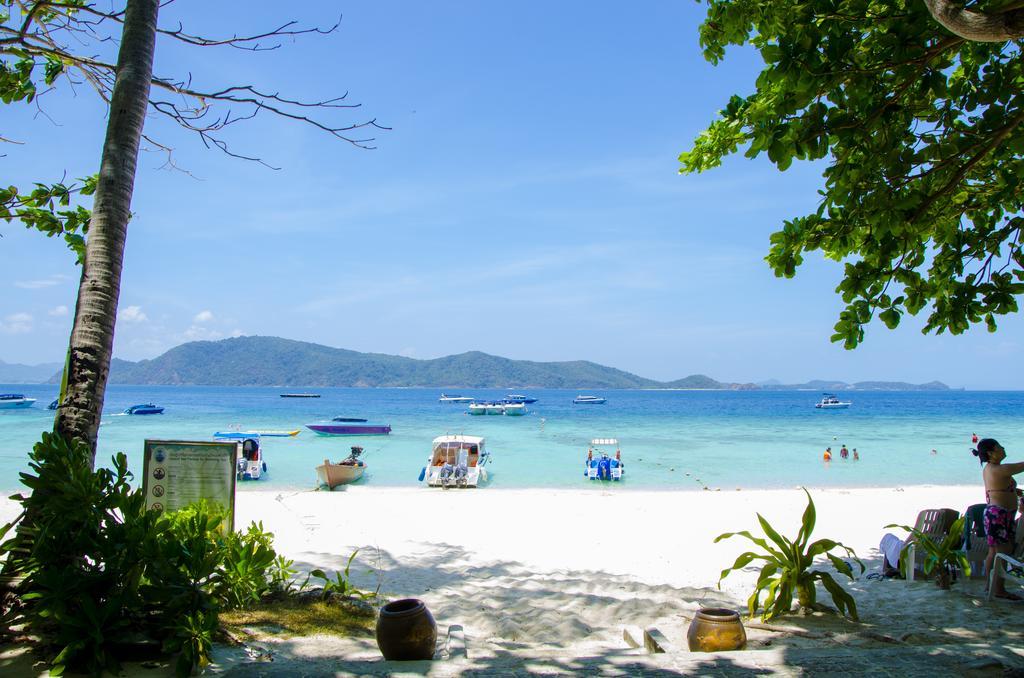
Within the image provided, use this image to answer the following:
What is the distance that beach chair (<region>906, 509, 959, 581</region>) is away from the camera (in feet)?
19.2

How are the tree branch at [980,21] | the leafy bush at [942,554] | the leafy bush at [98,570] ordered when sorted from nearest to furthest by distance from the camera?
the tree branch at [980,21]
the leafy bush at [98,570]
the leafy bush at [942,554]

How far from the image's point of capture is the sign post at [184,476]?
4934 mm

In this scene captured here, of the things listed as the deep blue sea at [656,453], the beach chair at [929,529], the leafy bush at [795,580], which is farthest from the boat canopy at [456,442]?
the leafy bush at [795,580]

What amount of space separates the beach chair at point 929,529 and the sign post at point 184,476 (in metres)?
6.11

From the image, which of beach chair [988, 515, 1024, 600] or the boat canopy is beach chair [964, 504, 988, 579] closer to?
beach chair [988, 515, 1024, 600]

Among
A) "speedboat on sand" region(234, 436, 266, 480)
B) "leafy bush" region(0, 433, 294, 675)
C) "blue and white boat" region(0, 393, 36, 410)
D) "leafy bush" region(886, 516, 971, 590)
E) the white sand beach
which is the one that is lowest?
"blue and white boat" region(0, 393, 36, 410)

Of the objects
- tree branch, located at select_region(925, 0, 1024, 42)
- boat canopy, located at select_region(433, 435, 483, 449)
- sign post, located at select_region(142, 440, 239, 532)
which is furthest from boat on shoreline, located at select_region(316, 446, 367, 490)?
tree branch, located at select_region(925, 0, 1024, 42)

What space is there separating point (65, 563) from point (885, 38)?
560cm

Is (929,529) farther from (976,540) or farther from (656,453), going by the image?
(656,453)

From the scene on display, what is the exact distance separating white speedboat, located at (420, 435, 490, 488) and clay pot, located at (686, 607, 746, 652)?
576 inches

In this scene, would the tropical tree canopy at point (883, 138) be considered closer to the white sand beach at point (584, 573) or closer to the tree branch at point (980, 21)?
the tree branch at point (980, 21)

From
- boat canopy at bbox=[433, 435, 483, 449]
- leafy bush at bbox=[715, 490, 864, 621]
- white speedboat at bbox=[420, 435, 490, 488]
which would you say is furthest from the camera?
boat canopy at bbox=[433, 435, 483, 449]

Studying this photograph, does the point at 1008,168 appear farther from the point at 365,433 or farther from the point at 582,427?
the point at 582,427

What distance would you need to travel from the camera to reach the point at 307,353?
19675 centimetres
